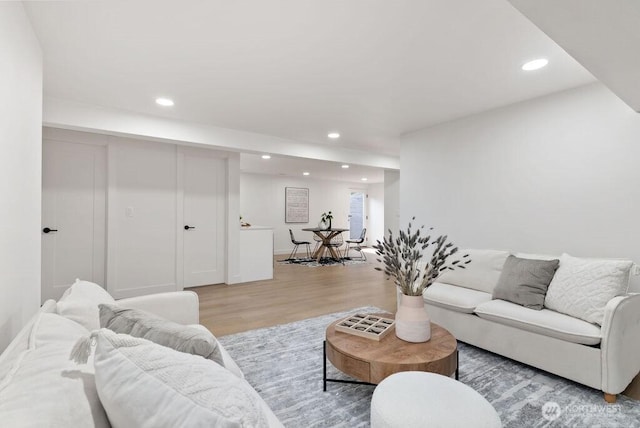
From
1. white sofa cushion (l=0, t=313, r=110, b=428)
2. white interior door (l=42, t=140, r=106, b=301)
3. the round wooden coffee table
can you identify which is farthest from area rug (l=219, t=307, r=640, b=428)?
white interior door (l=42, t=140, r=106, b=301)

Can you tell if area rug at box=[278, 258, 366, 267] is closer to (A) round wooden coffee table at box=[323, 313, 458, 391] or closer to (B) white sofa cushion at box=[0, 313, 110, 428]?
(A) round wooden coffee table at box=[323, 313, 458, 391]

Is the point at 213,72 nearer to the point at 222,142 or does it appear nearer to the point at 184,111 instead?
the point at 184,111

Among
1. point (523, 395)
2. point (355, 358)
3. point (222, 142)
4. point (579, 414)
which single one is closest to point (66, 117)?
point (222, 142)

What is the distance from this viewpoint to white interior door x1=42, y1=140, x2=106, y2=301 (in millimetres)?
3979

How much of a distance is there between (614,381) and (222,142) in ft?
14.6

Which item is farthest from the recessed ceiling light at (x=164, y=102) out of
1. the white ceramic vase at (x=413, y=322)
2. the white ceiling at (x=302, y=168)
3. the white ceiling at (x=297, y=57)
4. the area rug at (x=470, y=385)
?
the white ceramic vase at (x=413, y=322)

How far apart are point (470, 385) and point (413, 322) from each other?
0.69 meters

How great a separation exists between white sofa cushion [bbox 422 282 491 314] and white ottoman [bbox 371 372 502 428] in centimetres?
143

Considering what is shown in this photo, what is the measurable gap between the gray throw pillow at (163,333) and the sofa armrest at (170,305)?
0.87 meters

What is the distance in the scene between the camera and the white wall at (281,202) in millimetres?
9086

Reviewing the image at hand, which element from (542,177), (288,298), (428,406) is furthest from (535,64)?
(288,298)

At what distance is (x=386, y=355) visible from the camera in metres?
1.84

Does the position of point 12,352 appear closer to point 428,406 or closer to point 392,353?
point 428,406

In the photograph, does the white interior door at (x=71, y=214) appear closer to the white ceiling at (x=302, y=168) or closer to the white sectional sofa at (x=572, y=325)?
the white ceiling at (x=302, y=168)
